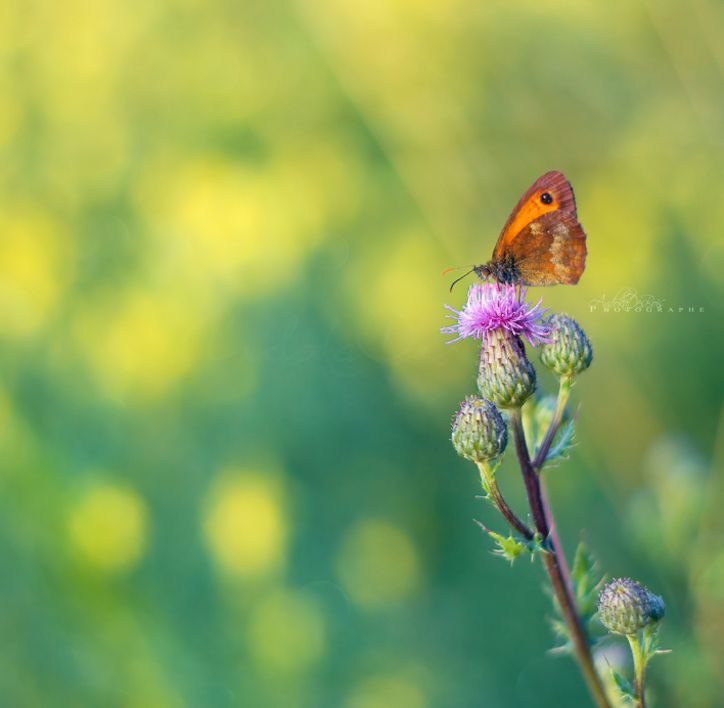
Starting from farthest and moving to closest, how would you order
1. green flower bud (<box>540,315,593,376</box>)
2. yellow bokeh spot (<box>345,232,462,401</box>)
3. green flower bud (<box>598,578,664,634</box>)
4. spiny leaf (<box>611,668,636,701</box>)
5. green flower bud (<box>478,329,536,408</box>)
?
yellow bokeh spot (<box>345,232,462,401</box>) → green flower bud (<box>540,315,593,376</box>) → green flower bud (<box>478,329,536,408</box>) → green flower bud (<box>598,578,664,634</box>) → spiny leaf (<box>611,668,636,701</box>)

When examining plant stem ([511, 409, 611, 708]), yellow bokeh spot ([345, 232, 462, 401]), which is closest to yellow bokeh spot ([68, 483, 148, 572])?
yellow bokeh spot ([345, 232, 462, 401])

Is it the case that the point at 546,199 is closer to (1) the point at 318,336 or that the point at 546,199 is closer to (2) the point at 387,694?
(1) the point at 318,336

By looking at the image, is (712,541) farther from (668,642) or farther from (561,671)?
(561,671)

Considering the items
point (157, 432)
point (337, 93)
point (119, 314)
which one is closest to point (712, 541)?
point (157, 432)

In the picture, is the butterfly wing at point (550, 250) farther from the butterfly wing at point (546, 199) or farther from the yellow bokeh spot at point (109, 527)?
the yellow bokeh spot at point (109, 527)

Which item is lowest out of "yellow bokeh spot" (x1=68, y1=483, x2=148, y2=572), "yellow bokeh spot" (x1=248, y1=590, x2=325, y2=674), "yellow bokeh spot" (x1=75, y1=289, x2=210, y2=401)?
"yellow bokeh spot" (x1=248, y1=590, x2=325, y2=674)

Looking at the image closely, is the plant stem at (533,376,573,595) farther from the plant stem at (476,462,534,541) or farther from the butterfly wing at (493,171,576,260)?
the butterfly wing at (493,171,576,260)

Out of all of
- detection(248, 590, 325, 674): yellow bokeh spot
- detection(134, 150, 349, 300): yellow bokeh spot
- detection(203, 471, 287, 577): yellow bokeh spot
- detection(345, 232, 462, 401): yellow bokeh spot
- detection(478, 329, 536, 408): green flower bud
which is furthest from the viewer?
detection(345, 232, 462, 401): yellow bokeh spot
